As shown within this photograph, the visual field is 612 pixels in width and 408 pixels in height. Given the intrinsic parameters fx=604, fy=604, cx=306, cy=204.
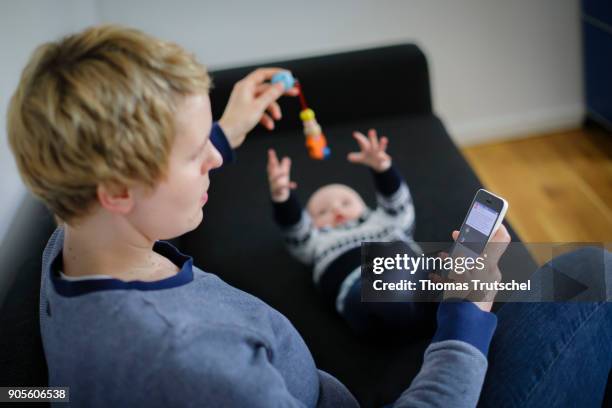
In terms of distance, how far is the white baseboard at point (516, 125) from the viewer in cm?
238

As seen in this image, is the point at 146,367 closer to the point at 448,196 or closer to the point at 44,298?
the point at 44,298

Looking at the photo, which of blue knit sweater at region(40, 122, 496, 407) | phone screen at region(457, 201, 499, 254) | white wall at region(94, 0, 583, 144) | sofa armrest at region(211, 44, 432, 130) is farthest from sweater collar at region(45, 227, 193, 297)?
white wall at region(94, 0, 583, 144)

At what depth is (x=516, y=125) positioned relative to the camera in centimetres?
240

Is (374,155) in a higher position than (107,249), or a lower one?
lower

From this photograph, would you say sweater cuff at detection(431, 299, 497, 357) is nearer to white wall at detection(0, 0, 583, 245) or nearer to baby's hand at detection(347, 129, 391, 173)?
baby's hand at detection(347, 129, 391, 173)

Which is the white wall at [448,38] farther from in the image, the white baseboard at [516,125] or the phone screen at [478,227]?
the phone screen at [478,227]

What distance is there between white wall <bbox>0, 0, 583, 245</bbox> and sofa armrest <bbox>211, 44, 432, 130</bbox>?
1.09ft

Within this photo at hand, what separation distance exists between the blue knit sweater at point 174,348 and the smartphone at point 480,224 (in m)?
0.20

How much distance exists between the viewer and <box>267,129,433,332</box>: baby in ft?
4.40

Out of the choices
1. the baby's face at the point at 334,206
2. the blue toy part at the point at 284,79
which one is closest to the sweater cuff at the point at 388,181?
the baby's face at the point at 334,206

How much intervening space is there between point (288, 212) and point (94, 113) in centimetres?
86

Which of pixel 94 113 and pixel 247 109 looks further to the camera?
pixel 247 109

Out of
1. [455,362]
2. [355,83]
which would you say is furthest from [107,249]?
[355,83]

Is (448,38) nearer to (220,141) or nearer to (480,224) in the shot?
(220,141)
